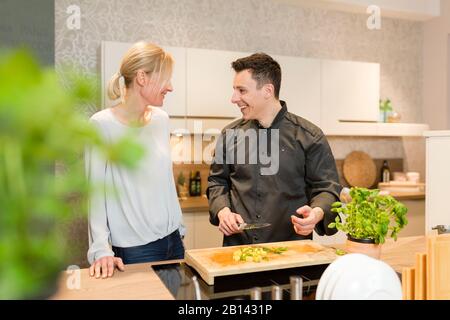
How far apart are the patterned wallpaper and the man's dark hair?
1.28 meters

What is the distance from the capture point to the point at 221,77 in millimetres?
2906

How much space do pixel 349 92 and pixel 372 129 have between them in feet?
1.35

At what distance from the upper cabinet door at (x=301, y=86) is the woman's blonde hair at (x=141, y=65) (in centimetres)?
169

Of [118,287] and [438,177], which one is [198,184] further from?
[118,287]

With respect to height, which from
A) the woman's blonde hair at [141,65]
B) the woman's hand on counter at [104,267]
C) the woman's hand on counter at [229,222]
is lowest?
the woman's hand on counter at [104,267]

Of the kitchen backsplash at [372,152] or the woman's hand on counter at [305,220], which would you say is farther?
the kitchen backsplash at [372,152]

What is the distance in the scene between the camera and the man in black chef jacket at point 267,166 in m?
1.77

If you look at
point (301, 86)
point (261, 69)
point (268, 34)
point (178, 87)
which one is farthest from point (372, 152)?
point (261, 69)

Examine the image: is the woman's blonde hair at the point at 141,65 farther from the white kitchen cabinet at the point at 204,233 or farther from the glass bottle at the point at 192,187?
the glass bottle at the point at 192,187

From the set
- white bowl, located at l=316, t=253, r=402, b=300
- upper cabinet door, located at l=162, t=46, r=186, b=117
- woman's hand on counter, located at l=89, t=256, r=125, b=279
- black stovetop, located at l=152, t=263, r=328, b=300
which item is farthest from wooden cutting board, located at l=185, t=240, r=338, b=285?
upper cabinet door, located at l=162, t=46, r=186, b=117

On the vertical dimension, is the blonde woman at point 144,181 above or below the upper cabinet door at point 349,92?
below

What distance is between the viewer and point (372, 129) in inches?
135

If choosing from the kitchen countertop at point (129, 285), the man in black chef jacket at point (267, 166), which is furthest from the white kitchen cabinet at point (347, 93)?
the kitchen countertop at point (129, 285)

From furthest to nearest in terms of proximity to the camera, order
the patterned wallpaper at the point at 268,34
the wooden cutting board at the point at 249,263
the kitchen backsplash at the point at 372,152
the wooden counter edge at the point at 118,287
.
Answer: the kitchen backsplash at the point at 372,152, the patterned wallpaper at the point at 268,34, the wooden cutting board at the point at 249,263, the wooden counter edge at the point at 118,287
